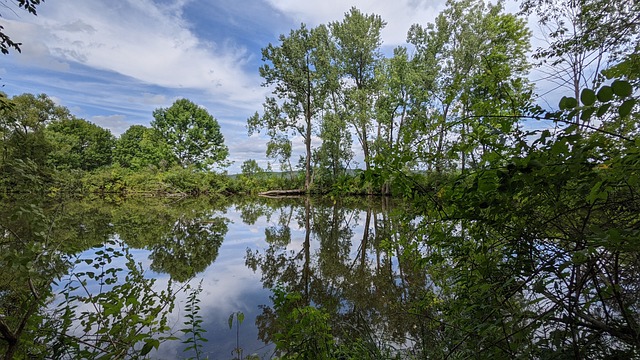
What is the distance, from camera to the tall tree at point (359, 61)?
22438mm

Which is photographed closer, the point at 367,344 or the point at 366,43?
the point at 367,344

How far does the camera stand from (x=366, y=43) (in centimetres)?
2278

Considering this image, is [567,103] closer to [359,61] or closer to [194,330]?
[194,330]

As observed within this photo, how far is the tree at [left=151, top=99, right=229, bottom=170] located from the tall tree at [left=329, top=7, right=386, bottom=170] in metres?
19.3

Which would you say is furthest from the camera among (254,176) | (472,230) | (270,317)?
(254,176)

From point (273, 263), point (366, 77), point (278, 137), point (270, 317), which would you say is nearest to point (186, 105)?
point (278, 137)

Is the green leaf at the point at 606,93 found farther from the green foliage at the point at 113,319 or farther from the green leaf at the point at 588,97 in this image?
the green foliage at the point at 113,319

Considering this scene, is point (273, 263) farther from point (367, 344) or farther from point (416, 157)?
point (416, 157)

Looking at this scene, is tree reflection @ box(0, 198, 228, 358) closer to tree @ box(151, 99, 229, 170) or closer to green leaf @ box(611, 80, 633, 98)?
green leaf @ box(611, 80, 633, 98)

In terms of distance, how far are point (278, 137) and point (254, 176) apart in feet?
18.4

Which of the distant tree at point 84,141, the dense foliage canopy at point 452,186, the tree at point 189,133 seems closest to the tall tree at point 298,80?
the dense foliage canopy at point 452,186

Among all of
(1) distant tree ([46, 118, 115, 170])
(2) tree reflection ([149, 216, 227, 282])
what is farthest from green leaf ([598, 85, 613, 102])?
(1) distant tree ([46, 118, 115, 170])

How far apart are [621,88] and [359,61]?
24.7 metres

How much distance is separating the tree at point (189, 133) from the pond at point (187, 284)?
2679cm
